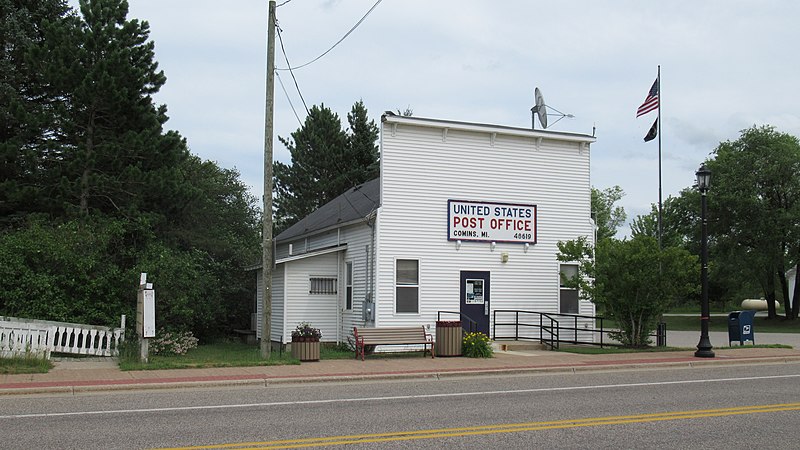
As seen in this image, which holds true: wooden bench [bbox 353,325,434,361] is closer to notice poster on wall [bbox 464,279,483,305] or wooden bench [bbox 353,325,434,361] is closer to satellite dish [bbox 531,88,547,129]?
notice poster on wall [bbox 464,279,483,305]

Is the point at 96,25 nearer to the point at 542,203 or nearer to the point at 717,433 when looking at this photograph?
the point at 542,203

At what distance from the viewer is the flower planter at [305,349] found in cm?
1798

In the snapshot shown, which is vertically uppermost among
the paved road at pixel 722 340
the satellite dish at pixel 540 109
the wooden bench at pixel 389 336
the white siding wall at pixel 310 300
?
the satellite dish at pixel 540 109

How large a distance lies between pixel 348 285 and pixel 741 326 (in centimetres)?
1281

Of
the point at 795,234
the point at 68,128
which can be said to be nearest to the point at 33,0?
the point at 68,128

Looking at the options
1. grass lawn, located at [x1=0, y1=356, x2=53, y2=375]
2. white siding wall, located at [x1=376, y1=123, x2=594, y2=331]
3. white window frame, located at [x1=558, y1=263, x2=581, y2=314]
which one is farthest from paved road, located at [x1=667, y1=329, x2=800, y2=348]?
grass lawn, located at [x1=0, y1=356, x2=53, y2=375]

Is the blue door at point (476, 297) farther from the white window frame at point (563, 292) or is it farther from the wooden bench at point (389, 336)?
the wooden bench at point (389, 336)

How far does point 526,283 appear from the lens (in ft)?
77.0

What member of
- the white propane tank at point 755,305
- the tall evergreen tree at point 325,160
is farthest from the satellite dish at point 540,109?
the white propane tank at point 755,305

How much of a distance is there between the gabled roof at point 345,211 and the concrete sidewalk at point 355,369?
6057 mm

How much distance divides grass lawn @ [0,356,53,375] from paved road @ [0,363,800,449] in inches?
117

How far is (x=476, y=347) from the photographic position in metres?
19.7

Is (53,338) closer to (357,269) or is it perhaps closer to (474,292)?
(357,269)

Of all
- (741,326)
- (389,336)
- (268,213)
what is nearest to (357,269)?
(389,336)
